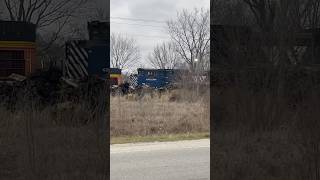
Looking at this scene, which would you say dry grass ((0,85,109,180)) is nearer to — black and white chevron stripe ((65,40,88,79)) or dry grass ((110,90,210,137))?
black and white chevron stripe ((65,40,88,79))

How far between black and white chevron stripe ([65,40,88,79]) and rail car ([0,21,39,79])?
8.1 inches

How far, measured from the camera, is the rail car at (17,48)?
3262 mm

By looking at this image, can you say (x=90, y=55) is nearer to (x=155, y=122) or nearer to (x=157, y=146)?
(x=157, y=146)

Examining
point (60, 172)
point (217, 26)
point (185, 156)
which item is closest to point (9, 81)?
point (60, 172)

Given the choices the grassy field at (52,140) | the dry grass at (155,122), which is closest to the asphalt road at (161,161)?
the dry grass at (155,122)

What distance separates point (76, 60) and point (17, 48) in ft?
1.24

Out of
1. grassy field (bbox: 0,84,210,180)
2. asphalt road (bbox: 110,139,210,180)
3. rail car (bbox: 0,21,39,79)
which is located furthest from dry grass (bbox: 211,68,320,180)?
asphalt road (bbox: 110,139,210,180)

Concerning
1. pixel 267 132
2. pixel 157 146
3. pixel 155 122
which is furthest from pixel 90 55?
pixel 155 122

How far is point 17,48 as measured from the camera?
11.0 feet

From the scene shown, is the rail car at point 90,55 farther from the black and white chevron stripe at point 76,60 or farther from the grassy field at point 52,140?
the grassy field at point 52,140

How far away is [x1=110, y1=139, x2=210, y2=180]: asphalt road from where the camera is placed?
7.57 meters

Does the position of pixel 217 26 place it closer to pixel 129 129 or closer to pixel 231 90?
pixel 231 90

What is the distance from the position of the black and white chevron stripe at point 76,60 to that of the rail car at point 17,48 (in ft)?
0.68

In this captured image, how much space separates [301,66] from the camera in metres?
3.96
